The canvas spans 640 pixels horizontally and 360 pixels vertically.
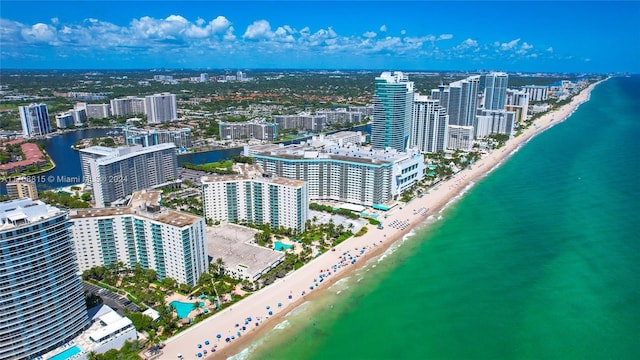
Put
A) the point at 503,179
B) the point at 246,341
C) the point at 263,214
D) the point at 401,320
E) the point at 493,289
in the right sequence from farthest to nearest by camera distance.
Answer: the point at 503,179 < the point at 263,214 < the point at 493,289 < the point at 401,320 < the point at 246,341

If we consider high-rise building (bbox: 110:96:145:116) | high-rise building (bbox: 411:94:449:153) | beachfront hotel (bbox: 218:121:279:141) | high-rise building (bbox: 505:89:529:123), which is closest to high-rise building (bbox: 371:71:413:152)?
high-rise building (bbox: 411:94:449:153)

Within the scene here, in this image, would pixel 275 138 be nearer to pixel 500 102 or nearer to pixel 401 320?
pixel 500 102

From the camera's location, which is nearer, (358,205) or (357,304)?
(357,304)

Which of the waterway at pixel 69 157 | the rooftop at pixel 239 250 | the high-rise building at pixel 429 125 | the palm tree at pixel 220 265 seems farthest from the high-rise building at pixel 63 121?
the palm tree at pixel 220 265

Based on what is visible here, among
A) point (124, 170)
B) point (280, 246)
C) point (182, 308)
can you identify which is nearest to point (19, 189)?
point (124, 170)

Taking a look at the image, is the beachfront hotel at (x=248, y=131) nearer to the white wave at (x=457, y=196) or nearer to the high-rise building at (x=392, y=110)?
the high-rise building at (x=392, y=110)

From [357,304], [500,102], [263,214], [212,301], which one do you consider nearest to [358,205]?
[263,214]

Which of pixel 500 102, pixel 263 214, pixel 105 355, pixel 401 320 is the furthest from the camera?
pixel 500 102
